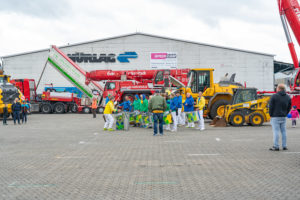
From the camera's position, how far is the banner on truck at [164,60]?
46.0m

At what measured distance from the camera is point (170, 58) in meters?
46.2

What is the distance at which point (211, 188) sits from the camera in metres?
5.88

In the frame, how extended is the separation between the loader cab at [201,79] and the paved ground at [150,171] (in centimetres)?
1097

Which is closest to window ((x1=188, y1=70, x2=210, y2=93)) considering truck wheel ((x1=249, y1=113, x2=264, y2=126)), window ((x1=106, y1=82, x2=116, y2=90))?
truck wheel ((x1=249, y1=113, x2=264, y2=126))

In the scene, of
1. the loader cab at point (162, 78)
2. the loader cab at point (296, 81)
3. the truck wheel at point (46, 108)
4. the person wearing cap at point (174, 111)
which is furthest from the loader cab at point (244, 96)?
the truck wheel at point (46, 108)

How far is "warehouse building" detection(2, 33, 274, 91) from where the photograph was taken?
151ft

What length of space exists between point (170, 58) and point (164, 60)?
78 cm

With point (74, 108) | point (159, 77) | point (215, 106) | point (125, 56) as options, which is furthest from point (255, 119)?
point (125, 56)

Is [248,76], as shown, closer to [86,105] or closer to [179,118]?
[86,105]

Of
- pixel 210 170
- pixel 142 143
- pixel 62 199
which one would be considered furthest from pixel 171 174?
pixel 142 143

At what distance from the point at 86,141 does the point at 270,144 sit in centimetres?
569

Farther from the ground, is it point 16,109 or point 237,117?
point 16,109

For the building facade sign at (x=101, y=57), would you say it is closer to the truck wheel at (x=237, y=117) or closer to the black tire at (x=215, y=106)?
the black tire at (x=215, y=106)

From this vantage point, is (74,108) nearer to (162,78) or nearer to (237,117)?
(162,78)
